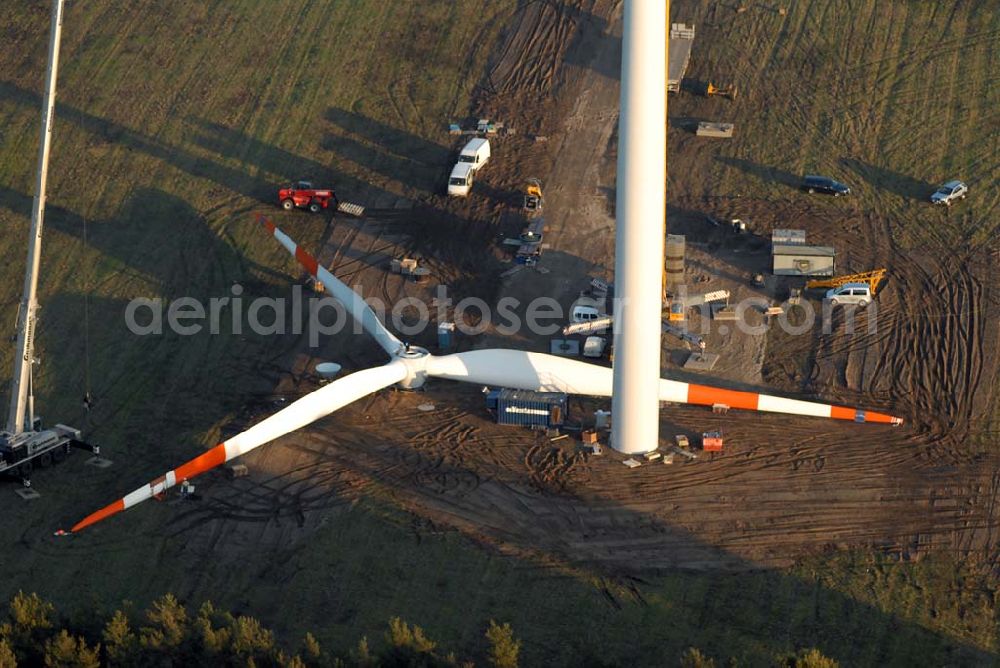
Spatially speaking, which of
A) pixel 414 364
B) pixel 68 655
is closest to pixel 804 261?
pixel 414 364

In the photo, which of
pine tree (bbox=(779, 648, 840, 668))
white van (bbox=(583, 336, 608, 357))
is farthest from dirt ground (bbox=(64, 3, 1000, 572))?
pine tree (bbox=(779, 648, 840, 668))

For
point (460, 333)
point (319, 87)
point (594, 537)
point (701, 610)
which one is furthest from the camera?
point (319, 87)

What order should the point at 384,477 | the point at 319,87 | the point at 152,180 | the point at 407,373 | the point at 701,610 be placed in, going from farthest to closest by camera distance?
the point at 319,87 < the point at 152,180 < the point at 407,373 < the point at 384,477 < the point at 701,610

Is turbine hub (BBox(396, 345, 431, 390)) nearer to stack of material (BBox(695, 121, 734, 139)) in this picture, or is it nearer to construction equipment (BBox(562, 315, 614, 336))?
construction equipment (BBox(562, 315, 614, 336))

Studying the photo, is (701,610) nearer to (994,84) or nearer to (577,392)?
(577,392)

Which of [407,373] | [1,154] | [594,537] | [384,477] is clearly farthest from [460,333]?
[1,154]

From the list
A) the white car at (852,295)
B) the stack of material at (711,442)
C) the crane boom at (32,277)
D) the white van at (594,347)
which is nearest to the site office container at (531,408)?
the white van at (594,347)

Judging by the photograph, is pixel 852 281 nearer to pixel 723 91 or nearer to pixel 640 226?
pixel 723 91
